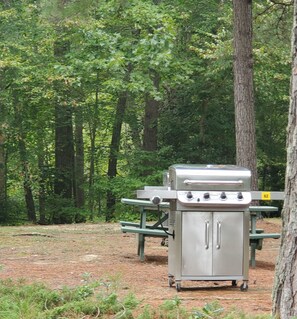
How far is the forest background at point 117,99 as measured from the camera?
1970 centimetres

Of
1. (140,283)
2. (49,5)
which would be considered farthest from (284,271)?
(49,5)

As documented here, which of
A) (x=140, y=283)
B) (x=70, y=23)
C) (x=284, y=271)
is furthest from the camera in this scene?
(x=70, y=23)

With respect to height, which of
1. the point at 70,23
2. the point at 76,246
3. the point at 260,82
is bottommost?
the point at 76,246

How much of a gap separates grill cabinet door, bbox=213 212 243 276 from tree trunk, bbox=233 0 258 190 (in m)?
7.68

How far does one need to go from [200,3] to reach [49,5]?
827 cm

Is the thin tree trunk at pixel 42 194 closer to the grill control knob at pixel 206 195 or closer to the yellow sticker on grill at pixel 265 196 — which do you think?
the yellow sticker on grill at pixel 265 196

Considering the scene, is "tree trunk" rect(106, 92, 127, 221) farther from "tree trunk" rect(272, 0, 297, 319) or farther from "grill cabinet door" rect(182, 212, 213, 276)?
"tree trunk" rect(272, 0, 297, 319)

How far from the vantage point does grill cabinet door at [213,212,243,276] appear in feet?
22.9

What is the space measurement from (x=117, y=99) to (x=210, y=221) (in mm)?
20057

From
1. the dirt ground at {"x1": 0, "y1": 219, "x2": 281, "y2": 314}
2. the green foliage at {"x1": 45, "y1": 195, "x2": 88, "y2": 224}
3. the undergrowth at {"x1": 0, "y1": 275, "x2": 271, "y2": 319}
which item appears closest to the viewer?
the undergrowth at {"x1": 0, "y1": 275, "x2": 271, "y2": 319}

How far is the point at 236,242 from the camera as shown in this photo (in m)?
7.03

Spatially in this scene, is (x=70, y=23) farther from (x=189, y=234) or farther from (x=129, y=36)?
(x=189, y=234)

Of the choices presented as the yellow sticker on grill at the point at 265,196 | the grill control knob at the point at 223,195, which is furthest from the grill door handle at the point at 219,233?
the yellow sticker on grill at the point at 265,196

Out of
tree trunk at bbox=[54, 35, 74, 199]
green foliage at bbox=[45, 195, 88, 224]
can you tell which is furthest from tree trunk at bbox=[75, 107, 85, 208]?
green foliage at bbox=[45, 195, 88, 224]
